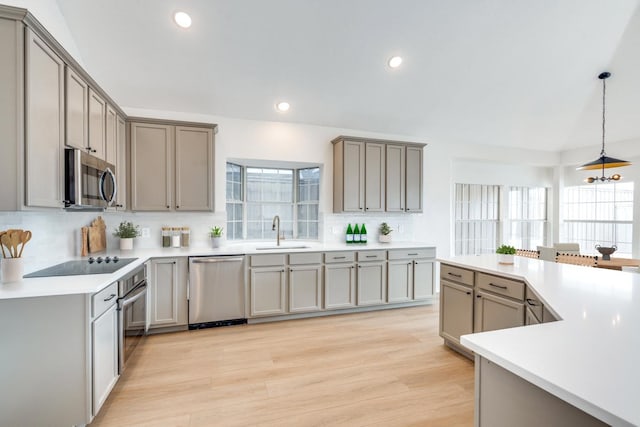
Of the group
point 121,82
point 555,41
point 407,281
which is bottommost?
point 407,281

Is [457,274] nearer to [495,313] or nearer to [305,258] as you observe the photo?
[495,313]

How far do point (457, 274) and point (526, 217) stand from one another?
4.58 meters

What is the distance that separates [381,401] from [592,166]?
11.6ft

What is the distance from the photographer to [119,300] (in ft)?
7.66

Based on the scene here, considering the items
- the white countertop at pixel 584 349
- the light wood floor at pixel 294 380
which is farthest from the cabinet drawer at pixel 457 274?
the white countertop at pixel 584 349

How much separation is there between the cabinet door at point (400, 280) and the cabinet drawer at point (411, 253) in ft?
0.24

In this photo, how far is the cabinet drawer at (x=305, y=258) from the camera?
3.85 meters

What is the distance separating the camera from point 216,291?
11.7ft

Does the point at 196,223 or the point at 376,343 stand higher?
the point at 196,223

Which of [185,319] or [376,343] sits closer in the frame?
[376,343]

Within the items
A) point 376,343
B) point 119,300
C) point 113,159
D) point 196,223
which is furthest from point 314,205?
point 119,300

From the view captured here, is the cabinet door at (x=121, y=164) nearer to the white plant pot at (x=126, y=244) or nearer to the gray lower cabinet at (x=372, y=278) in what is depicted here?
the white plant pot at (x=126, y=244)

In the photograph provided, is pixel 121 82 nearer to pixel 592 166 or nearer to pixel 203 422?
pixel 203 422

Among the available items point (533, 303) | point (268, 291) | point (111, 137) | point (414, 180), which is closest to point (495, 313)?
point (533, 303)
